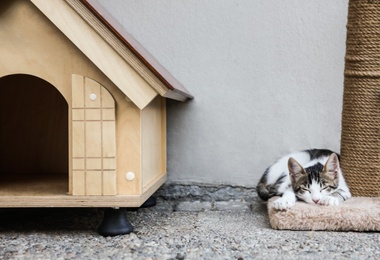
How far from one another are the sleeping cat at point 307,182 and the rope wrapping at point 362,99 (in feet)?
0.38

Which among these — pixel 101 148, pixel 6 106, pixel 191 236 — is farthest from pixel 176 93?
pixel 6 106

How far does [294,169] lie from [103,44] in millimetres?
1178

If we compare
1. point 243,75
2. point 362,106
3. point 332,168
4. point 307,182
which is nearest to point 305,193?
point 307,182

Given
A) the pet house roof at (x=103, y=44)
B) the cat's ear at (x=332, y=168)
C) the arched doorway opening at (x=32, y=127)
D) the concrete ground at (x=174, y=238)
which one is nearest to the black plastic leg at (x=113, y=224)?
the concrete ground at (x=174, y=238)

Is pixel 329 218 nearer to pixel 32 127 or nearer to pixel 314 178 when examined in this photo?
pixel 314 178

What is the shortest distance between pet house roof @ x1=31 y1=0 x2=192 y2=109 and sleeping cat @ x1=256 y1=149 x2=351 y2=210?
33.8 inches

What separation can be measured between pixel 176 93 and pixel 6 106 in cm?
115

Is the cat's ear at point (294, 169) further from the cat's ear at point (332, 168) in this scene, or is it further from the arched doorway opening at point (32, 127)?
the arched doorway opening at point (32, 127)

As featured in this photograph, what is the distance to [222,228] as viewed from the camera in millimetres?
2814

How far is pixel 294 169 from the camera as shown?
302 centimetres

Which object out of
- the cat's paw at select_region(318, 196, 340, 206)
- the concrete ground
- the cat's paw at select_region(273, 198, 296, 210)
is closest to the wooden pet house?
the concrete ground

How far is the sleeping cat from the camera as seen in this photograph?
290 centimetres

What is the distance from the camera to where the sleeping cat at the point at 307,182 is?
2.90 meters

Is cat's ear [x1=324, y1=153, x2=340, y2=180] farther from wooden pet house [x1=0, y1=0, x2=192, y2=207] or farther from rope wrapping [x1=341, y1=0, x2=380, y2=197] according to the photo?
wooden pet house [x1=0, y1=0, x2=192, y2=207]
